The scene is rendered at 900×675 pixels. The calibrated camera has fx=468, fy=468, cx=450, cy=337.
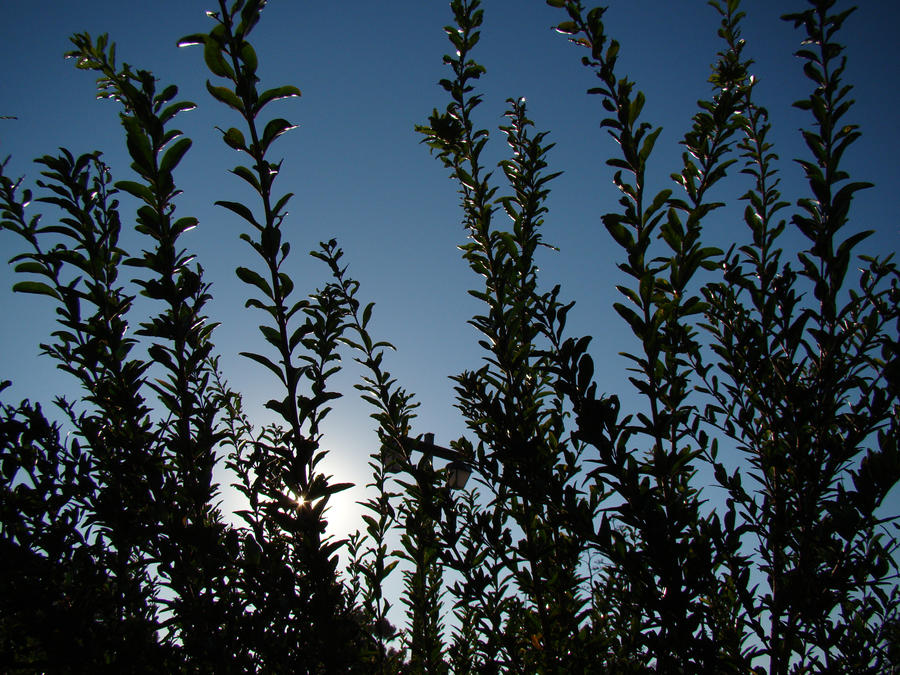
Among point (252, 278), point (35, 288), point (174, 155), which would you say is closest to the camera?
point (252, 278)

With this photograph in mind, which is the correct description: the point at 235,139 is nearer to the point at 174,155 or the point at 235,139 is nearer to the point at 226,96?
the point at 226,96

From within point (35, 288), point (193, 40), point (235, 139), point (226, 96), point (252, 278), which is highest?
point (193, 40)

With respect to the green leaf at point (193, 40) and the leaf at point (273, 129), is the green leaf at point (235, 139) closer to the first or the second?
the leaf at point (273, 129)

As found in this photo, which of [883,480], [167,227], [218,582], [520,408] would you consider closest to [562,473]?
[520,408]

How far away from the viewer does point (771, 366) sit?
6.50ft

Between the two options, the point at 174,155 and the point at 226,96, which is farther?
the point at 174,155

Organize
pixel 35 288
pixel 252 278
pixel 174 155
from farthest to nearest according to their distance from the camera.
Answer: pixel 35 288, pixel 174 155, pixel 252 278

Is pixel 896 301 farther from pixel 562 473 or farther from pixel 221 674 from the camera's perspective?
pixel 221 674

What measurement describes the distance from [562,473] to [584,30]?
64.6 inches

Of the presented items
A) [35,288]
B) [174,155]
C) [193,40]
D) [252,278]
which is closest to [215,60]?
[193,40]

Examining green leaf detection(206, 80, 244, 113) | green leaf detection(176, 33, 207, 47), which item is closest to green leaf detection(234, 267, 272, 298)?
green leaf detection(206, 80, 244, 113)

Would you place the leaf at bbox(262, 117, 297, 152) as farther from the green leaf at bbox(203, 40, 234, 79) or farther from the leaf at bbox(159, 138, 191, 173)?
the leaf at bbox(159, 138, 191, 173)

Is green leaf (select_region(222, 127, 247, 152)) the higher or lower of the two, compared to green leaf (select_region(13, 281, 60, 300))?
higher

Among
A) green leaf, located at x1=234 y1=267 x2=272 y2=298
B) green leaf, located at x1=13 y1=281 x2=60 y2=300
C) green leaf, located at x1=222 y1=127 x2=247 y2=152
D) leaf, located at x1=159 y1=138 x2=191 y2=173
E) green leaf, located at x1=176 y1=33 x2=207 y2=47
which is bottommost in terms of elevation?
green leaf, located at x1=234 y1=267 x2=272 y2=298
